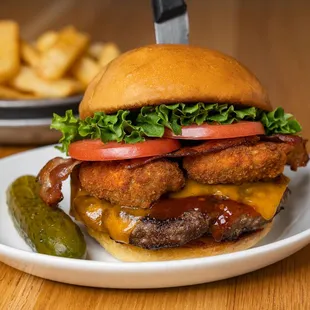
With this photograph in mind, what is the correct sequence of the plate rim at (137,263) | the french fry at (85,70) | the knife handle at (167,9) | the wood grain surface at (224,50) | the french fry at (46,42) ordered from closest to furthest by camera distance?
the plate rim at (137,263) → the wood grain surface at (224,50) → the knife handle at (167,9) → the french fry at (85,70) → the french fry at (46,42)

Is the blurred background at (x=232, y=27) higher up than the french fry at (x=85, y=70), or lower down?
lower down

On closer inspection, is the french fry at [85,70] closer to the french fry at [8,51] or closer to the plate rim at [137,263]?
the french fry at [8,51]

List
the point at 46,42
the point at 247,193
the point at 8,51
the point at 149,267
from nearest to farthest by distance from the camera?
the point at 149,267 < the point at 247,193 < the point at 8,51 < the point at 46,42

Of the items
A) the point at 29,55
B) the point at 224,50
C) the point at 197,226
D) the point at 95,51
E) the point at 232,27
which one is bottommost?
the point at 232,27

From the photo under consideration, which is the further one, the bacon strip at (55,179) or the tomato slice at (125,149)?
the bacon strip at (55,179)

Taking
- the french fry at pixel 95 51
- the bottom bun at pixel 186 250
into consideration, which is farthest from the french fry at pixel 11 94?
the bottom bun at pixel 186 250

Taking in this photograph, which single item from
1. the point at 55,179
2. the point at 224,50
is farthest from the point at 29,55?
the point at 224,50

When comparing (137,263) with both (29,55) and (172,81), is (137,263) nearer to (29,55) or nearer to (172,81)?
(172,81)
